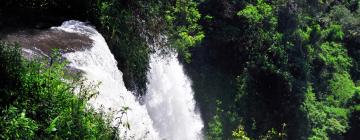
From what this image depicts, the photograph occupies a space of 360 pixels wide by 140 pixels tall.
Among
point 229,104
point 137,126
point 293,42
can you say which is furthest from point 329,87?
point 137,126

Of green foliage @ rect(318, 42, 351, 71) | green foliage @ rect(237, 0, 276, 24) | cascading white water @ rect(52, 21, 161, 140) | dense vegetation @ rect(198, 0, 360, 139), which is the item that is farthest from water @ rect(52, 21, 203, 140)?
green foliage @ rect(318, 42, 351, 71)

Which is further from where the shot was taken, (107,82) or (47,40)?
(47,40)

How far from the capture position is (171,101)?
19578 millimetres

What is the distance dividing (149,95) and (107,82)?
7.15 meters

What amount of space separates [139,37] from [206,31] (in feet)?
33.3

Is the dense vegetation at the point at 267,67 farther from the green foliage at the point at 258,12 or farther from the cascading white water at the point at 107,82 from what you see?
the cascading white water at the point at 107,82

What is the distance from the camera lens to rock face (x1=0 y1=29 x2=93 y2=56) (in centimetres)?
1041

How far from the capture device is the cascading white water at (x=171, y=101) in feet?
57.9

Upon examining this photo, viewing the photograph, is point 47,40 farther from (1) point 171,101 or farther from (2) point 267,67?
(2) point 267,67

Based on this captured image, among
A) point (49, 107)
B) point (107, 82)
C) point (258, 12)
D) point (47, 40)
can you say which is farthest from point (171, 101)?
point (49, 107)

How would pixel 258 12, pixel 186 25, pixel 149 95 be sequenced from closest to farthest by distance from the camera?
pixel 149 95, pixel 186 25, pixel 258 12

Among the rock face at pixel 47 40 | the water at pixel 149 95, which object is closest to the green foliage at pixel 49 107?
the water at pixel 149 95

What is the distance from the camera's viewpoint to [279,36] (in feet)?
80.1

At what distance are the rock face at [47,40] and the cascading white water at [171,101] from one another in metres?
4.96
